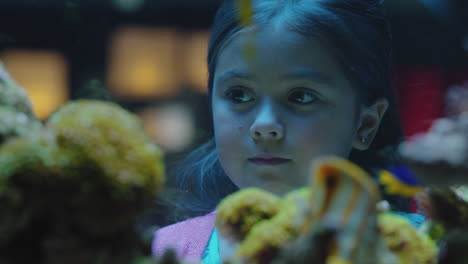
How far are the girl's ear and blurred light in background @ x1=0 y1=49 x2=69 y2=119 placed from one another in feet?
3.81

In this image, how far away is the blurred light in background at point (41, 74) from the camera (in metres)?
1.64

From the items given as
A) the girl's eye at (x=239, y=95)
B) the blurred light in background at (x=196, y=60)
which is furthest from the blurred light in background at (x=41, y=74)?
the girl's eye at (x=239, y=95)

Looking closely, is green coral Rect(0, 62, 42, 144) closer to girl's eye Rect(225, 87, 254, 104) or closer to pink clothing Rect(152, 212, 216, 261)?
girl's eye Rect(225, 87, 254, 104)

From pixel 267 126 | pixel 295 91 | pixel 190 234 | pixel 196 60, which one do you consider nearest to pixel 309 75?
pixel 295 91

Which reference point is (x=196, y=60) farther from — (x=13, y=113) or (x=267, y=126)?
(x=13, y=113)

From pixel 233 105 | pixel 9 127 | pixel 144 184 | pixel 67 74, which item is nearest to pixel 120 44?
pixel 67 74

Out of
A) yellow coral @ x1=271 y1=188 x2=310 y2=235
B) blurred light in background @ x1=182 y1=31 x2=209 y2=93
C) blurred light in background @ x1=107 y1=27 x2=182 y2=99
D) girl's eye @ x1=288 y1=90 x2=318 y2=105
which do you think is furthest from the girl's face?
yellow coral @ x1=271 y1=188 x2=310 y2=235

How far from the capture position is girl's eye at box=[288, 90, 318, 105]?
4.82ft

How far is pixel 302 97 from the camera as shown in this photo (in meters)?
1.48

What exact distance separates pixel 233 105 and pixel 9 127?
0.93m

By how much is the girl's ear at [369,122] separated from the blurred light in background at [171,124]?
0.73 meters

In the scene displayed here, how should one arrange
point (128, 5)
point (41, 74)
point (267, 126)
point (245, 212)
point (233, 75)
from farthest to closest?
point (128, 5)
point (41, 74)
point (233, 75)
point (267, 126)
point (245, 212)

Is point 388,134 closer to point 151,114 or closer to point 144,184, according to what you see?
Answer: point 151,114

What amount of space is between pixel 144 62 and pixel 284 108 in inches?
31.1
